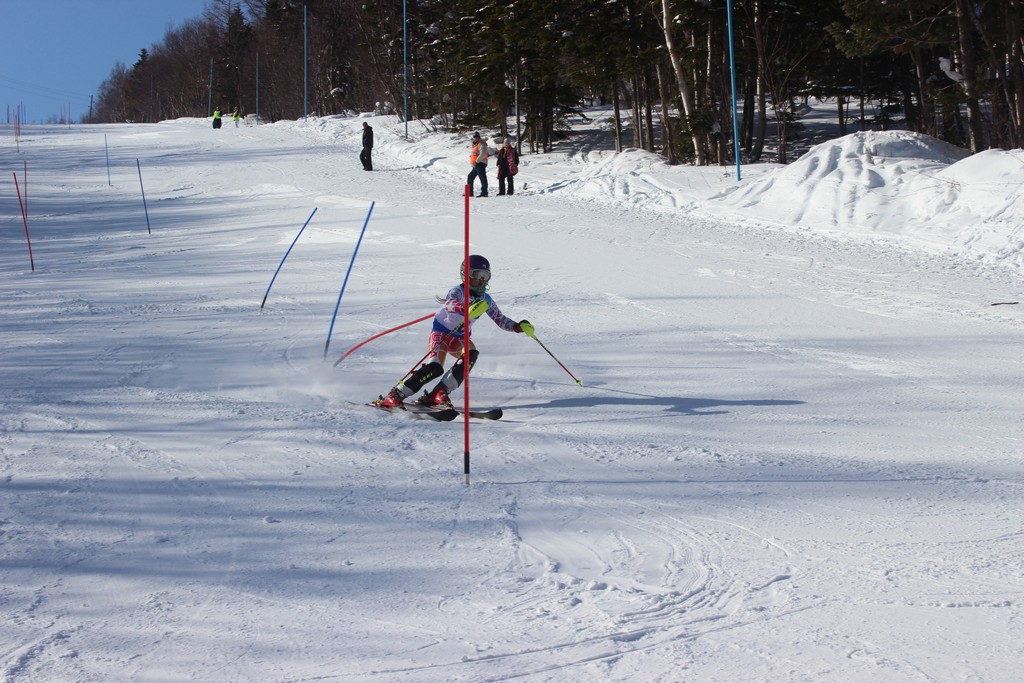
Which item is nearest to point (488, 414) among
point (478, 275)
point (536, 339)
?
point (536, 339)

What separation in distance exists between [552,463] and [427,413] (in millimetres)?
1671

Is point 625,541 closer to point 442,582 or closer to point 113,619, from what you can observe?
point 442,582

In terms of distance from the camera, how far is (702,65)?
26.2 meters

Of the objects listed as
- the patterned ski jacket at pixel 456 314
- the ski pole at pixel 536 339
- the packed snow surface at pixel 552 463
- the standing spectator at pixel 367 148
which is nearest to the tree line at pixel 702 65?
the standing spectator at pixel 367 148

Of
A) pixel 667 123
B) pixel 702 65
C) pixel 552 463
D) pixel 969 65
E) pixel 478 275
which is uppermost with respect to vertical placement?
pixel 702 65

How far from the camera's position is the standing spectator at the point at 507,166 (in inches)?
878

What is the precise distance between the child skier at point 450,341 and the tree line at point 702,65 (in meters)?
14.1

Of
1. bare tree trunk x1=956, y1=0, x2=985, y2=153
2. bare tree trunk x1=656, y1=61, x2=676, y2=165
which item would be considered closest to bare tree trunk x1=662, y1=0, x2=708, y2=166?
bare tree trunk x1=656, y1=61, x2=676, y2=165

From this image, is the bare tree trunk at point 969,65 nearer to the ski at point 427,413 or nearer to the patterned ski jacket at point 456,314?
the patterned ski jacket at point 456,314

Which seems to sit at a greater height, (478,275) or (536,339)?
(478,275)

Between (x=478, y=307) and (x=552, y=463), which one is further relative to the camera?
(x=478, y=307)

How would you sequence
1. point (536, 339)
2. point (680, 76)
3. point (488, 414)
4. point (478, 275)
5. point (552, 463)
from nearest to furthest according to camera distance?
point (552, 463) < point (488, 414) < point (536, 339) < point (478, 275) < point (680, 76)

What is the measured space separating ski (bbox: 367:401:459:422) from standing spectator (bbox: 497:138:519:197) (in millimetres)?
15457

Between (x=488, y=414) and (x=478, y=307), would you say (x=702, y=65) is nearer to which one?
(x=478, y=307)
